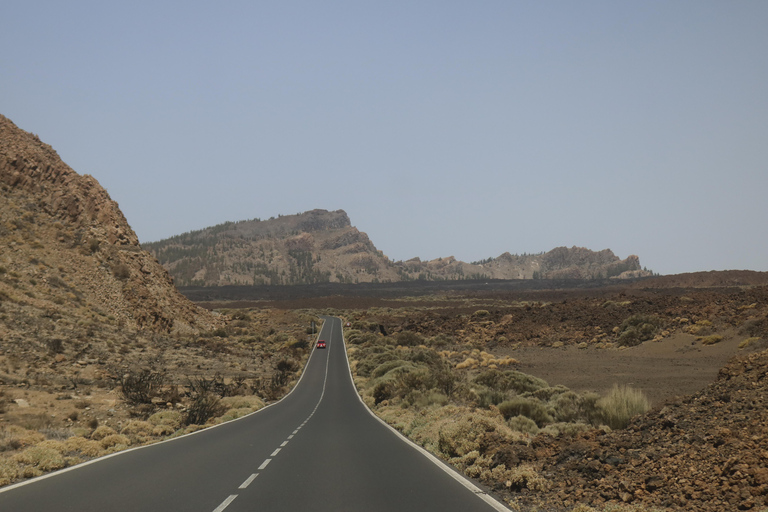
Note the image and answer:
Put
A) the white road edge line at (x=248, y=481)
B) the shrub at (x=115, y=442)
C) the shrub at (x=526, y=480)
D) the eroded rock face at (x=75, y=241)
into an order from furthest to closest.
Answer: the eroded rock face at (x=75, y=241) → the shrub at (x=115, y=442) → the white road edge line at (x=248, y=481) → the shrub at (x=526, y=480)

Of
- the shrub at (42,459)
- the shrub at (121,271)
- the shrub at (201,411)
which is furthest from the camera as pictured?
the shrub at (121,271)

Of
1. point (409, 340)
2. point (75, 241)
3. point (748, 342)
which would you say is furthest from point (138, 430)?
point (409, 340)

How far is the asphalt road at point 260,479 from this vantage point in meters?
8.48

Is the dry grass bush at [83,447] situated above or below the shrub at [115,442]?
above

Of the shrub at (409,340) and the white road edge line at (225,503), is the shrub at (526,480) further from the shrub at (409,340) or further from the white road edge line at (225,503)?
the shrub at (409,340)

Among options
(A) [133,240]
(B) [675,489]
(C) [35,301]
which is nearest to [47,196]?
(A) [133,240]

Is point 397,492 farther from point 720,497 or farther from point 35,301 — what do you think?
point 35,301

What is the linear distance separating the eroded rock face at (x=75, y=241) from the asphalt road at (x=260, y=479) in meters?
38.9

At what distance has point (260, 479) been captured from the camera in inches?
417

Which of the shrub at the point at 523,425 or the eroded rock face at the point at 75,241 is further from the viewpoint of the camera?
the eroded rock face at the point at 75,241

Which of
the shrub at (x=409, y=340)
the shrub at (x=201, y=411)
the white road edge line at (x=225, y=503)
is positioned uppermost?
the white road edge line at (x=225, y=503)

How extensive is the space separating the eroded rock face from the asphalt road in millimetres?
38929

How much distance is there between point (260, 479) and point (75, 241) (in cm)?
5535

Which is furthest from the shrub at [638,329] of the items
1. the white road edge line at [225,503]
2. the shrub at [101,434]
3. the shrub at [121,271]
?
the white road edge line at [225,503]
